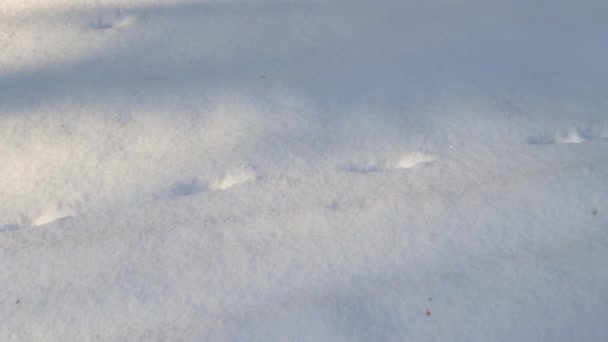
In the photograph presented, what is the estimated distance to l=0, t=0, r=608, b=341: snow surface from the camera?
3.06 feet

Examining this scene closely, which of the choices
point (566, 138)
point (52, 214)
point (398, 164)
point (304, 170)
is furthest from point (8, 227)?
point (566, 138)

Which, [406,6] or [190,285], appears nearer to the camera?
[190,285]

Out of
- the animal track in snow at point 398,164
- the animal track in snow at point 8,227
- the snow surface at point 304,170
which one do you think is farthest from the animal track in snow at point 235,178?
the animal track in snow at point 8,227

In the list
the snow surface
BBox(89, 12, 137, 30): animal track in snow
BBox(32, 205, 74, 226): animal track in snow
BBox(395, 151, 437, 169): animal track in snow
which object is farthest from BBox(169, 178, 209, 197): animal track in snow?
BBox(89, 12, 137, 30): animal track in snow

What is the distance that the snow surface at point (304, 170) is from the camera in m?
0.93

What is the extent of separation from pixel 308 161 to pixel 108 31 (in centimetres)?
53

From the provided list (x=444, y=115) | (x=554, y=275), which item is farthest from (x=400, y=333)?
(x=444, y=115)

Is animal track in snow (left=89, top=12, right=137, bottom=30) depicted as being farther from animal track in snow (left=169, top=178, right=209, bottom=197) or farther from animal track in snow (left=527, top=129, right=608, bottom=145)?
animal track in snow (left=527, top=129, right=608, bottom=145)

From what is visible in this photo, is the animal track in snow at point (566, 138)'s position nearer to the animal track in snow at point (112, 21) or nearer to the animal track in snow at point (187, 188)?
the animal track in snow at point (187, 188)

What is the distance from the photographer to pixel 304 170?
1101 mm

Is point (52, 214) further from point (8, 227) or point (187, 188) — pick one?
point (187, 188)

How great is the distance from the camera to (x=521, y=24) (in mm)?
1393

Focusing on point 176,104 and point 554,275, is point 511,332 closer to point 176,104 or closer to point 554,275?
point 554,275

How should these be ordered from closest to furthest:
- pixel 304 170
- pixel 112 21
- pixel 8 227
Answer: pixel 8 227
pixel 304 170
pixel 112 21
